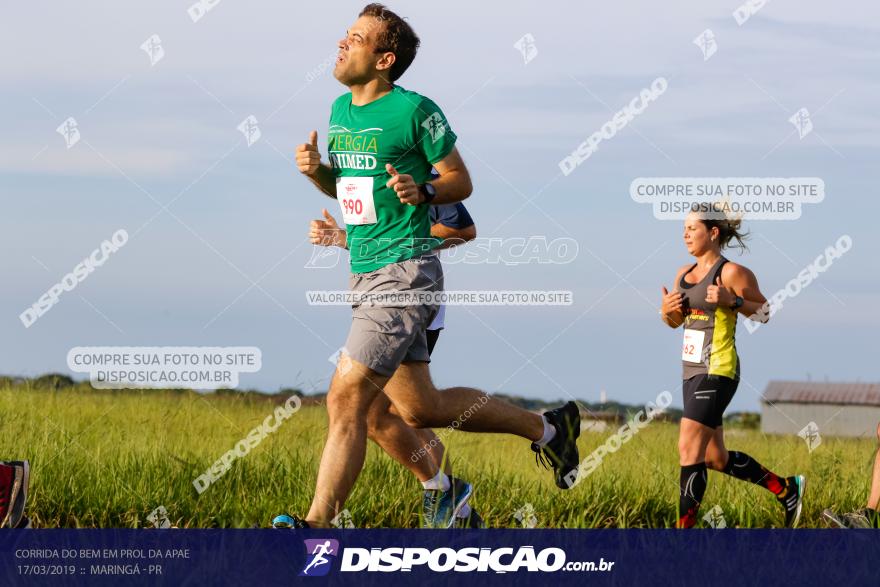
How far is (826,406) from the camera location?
20.3 m

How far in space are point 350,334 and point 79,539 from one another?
1.66m

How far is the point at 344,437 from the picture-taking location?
5.80m

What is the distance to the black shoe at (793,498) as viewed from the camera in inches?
283

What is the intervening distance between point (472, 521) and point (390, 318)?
1.42m

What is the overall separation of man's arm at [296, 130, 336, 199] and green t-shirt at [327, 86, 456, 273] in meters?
0.16

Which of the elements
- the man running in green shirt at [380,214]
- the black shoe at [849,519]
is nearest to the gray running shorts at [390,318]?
the man running in green shirt at [380,214]

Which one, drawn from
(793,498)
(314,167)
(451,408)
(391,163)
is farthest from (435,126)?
(793,498)

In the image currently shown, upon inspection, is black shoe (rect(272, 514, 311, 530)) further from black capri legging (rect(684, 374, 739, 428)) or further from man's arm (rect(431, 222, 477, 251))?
black capri legging (rect(684, 374, 739, 428))

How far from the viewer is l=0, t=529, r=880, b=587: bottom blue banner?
18.2 feet

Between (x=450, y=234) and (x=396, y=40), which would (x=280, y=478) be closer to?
(x=450, y=234)

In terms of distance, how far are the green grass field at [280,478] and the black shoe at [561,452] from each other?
121 millimetres

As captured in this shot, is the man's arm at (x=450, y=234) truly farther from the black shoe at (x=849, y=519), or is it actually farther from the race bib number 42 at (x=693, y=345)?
the black shoe at (x=849, y=519)

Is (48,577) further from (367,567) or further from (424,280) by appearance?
(424,280)

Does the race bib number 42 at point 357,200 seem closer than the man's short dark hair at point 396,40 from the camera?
Yes
